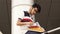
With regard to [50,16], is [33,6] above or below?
above

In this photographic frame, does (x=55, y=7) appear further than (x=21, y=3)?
Yes

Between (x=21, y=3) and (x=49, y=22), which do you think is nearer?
(x=21, y=3)

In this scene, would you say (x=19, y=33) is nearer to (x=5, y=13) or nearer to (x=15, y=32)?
(x=15, y=32)

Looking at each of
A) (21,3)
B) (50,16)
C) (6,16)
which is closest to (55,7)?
(50,16)

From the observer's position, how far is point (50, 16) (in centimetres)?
111

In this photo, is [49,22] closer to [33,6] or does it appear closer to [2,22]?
[2,22]

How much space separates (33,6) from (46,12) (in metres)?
0.34

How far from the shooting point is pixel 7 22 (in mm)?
1088

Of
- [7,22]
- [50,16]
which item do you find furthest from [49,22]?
[7,22]

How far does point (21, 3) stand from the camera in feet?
2.40

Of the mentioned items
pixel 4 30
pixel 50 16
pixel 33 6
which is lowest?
pixel 4 30

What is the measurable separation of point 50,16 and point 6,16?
11.0 inches

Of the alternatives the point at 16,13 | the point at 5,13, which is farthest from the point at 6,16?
the point at 16,13

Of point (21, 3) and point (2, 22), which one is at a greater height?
point (21, 3)
